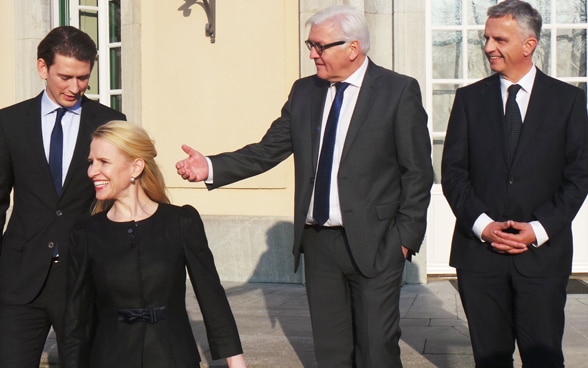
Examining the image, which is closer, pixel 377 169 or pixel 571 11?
pixel 377 169

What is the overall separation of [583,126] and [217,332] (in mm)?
1981

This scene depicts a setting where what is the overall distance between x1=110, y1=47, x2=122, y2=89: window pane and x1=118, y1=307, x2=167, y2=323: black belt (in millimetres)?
7375

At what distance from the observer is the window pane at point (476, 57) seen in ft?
35.7

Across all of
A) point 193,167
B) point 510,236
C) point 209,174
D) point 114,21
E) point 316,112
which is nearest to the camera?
point 510,236

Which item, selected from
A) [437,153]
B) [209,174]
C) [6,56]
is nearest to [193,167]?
[209,174]

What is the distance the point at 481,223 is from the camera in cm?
561

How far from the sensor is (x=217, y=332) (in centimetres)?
475

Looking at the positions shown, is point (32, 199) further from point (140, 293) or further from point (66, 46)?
point (140, 293)

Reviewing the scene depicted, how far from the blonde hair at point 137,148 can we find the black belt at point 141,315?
1.62ft

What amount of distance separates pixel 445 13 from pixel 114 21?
10.4ft

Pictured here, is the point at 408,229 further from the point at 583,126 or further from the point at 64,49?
the point at 64,49

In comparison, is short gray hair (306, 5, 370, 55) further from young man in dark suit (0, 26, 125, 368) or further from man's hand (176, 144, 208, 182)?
young man in dark suit (0, 26, 125, 368)

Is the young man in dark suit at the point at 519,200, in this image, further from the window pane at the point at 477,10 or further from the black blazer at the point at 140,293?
the window pane at the point at 477,10

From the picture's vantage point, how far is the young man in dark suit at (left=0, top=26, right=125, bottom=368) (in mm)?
5527
